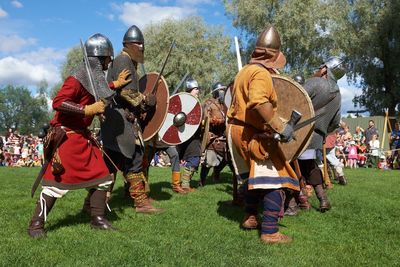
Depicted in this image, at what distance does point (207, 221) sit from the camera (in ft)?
14.9

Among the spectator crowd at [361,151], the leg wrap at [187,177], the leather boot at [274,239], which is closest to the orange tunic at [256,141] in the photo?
the leather boot at [274,239]

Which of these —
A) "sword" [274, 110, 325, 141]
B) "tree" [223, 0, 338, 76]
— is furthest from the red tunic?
"tree" [223, 0, 338, 76]

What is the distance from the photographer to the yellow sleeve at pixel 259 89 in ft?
11.2

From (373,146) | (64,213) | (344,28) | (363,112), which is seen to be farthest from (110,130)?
(363,112)

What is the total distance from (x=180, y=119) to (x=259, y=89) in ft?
8.89

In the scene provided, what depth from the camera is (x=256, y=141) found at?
366cm

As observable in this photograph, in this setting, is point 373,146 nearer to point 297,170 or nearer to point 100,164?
point 297,170

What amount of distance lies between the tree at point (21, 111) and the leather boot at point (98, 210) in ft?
279

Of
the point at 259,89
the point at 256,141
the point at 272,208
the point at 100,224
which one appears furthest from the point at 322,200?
the point at 100,224

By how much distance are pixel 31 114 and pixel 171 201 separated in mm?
87818

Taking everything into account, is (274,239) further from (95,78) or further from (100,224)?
(95,78)

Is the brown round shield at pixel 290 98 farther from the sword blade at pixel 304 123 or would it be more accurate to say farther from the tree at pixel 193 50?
the tree at pixel 193 50

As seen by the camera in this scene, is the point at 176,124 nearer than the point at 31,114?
Yes

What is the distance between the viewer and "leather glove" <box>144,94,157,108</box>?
4801mm
